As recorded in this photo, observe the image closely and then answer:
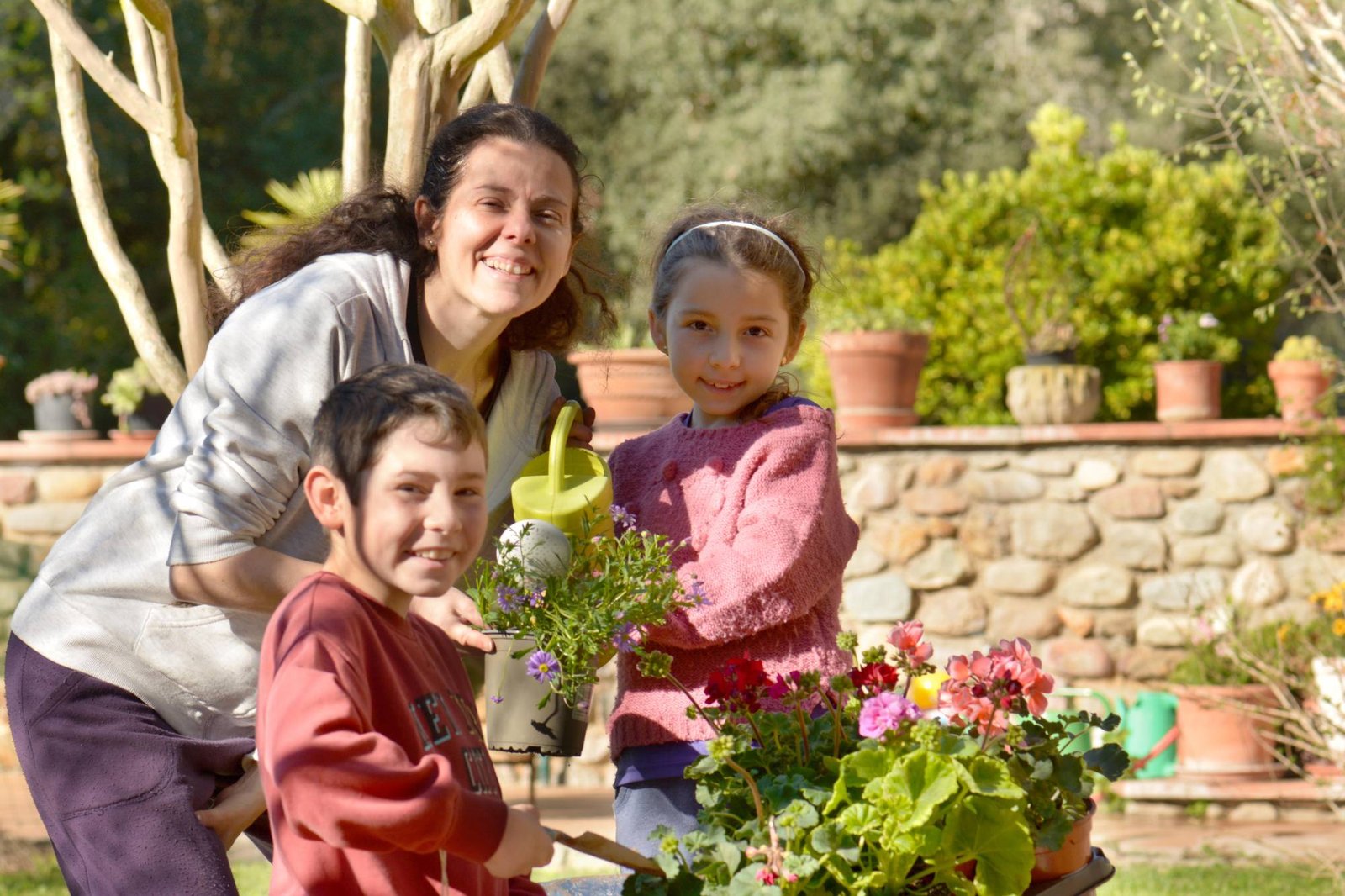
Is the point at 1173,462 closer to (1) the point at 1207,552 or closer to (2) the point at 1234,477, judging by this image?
(2) the point at 1234,477

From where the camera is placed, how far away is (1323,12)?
3.10 m

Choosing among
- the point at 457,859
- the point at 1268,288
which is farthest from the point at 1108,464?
the point at 457,859

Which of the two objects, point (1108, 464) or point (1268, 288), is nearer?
point (1108, 464)

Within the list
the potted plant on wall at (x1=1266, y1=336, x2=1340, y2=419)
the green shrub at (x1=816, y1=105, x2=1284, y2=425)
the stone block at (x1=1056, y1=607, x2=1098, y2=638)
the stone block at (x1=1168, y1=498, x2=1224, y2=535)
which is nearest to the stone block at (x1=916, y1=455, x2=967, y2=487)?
the stone block at (x1=1056, y1=607, x2=1098, y2=638)

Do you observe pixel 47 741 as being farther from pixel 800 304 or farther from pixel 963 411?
pixel 963 411

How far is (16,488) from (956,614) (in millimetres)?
3533

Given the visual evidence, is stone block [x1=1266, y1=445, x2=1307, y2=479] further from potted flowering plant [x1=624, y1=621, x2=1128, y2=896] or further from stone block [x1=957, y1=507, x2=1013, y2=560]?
potted flowering plant [x1=624, y1=621, x2=1128, y2=896]

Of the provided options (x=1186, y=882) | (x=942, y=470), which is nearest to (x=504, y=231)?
(x=1186, y=882)

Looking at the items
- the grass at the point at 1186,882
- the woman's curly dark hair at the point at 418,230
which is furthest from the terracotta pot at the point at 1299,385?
the woman's curly dark hair at the point at 418,230

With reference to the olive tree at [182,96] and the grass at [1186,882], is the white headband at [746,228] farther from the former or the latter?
the grass at [1186,882]

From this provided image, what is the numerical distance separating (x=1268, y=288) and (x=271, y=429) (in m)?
6.31

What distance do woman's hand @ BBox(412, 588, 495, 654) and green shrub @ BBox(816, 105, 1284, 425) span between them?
17.2 feet

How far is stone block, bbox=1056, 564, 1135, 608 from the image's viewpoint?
213 inches

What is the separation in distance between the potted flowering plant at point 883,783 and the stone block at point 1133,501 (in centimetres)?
406
